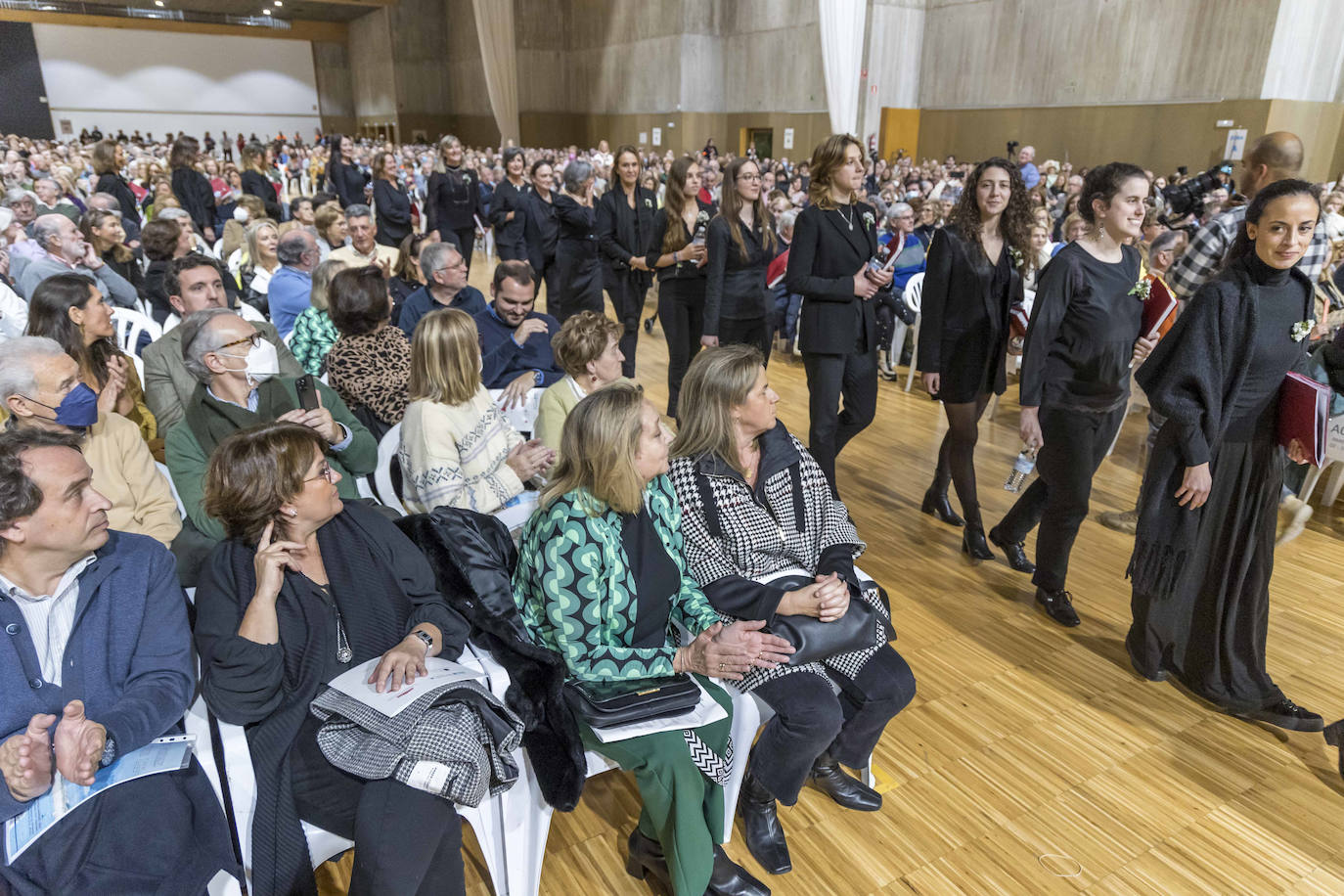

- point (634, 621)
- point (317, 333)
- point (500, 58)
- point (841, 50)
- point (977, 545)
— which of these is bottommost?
point (977, 545)

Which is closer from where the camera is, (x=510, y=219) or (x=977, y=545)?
(x=977, y=545)

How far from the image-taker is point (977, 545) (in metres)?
3.61

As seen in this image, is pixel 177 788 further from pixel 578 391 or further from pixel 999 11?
pixel 999 11

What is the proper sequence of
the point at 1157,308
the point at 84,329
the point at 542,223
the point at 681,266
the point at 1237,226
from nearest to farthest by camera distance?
the point at 84,329
the point at 1157,308
the point at 1237,226
the point at 681,266
the point at 542,223

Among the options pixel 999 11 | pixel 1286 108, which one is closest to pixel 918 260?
pixel 1286 108

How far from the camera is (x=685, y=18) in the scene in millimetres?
20766

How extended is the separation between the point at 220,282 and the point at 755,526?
2572 millimetres

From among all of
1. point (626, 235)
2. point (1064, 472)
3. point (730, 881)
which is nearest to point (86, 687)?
point (730, 881)

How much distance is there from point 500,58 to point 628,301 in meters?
22.5

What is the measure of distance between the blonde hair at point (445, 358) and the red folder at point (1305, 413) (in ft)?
7.96

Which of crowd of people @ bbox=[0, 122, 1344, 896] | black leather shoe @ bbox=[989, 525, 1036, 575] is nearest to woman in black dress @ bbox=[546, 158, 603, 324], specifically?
crowd of people @ bbox=[0, 122, 1344, 896]

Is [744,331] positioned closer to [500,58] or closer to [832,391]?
[832,391]

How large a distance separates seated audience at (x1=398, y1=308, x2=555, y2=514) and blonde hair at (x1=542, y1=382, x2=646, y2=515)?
0.76 m

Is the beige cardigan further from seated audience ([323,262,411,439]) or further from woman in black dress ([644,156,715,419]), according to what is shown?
woman in black dress ([644,156,715,419])
